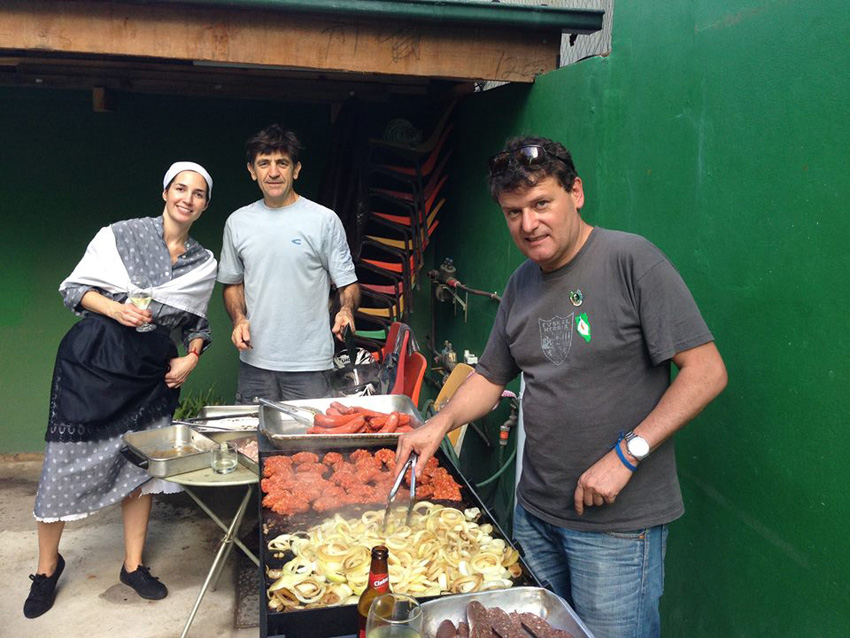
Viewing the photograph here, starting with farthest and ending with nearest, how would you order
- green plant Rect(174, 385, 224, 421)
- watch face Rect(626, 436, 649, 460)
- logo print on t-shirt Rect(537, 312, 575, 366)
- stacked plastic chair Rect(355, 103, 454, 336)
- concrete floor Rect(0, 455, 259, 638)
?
green plant Rect(174, 385, 224, 421) < stacked plastic chair Rect(355, 103, 454, 336) < concrete floor Rect(0, 455, 259, 638) < logo print on t-shirt Rect(537, 312, 575, 366) < watch face Rect(626, 436, 649, 460)

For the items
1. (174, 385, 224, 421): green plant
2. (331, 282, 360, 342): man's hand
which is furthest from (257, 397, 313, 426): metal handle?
(174, 385, 224, 421): green plant

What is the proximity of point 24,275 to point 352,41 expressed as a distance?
4.40 metres

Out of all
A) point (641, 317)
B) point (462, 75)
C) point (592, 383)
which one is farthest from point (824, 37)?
point (462, 75)

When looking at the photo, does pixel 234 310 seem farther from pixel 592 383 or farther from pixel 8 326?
pixel 8 326

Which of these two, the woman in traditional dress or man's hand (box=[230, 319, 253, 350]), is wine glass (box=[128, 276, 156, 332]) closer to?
the woman in traditional dress

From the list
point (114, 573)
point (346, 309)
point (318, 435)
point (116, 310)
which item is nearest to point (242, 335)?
point (346, 309)

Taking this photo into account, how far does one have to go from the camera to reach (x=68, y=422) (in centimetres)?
393

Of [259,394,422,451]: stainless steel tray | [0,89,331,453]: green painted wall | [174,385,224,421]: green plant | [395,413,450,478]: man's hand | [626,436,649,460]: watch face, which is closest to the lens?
[626,436,649,460]: watch face

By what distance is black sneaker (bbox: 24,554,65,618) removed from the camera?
426 cm

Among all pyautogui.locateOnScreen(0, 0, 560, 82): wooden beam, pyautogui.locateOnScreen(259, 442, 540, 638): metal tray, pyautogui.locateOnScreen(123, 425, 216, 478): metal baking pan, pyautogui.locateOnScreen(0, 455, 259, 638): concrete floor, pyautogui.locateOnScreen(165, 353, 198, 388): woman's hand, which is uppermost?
pyautogui.locateOnScreen(0, 0, 560, 82): wooden beam

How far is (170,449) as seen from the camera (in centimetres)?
384

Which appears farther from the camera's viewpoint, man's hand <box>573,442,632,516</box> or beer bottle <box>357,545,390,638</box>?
man's hand <box>573,442,632,516</box>

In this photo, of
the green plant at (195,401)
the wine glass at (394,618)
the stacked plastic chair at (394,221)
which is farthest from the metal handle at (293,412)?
the green plant at (195,401)

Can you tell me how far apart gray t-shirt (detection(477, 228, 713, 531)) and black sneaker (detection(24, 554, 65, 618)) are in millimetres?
3443
